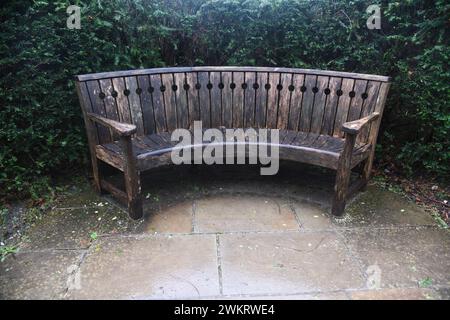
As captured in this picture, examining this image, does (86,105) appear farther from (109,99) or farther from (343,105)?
(343,105)

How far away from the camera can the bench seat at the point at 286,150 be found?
330cm

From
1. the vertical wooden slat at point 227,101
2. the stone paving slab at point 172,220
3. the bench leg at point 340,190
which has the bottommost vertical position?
the stone paving slab at point 172,220

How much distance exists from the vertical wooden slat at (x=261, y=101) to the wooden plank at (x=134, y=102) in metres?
1.19

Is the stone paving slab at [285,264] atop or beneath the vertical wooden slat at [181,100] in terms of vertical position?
beneath

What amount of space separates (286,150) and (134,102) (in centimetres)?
153

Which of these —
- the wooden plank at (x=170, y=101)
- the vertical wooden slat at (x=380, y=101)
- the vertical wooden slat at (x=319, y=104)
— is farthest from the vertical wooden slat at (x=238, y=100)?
the vertical wooden slat at (x=380, y=101)

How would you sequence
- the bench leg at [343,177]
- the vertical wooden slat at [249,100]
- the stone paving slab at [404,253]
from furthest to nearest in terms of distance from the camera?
the vertical wooden slat at [249,100], the bench leg at [343,177], the stone paving slab at [404,253]

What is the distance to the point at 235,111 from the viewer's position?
4.04m

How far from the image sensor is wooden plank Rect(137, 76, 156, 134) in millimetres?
3740

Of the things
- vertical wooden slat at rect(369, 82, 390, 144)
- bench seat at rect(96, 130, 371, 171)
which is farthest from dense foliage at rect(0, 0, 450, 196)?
bench seat at rect(96, 130, 371, 171)

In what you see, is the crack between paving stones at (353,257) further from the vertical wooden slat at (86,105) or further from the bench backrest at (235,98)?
the vertical wooden slat at (86,105)

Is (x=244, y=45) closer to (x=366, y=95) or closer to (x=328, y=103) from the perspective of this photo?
(x=328, y=103)

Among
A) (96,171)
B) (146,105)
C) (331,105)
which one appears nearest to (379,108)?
(331,105)

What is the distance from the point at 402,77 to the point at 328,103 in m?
0.81
